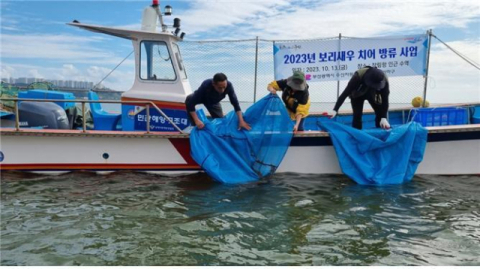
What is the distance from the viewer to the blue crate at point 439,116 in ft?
23.4

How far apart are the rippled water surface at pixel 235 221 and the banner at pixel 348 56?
2793mm

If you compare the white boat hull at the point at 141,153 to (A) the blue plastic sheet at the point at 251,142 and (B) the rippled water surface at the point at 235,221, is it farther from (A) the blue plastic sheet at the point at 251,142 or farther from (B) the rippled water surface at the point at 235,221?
(A) the blue plastic sheet at the point at 251,142

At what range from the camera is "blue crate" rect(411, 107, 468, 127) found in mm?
7125

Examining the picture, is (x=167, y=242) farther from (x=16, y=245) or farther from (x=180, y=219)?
(x=16, y=245)

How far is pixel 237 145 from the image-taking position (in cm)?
627

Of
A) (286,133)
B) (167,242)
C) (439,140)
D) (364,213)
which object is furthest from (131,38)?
(439,140)

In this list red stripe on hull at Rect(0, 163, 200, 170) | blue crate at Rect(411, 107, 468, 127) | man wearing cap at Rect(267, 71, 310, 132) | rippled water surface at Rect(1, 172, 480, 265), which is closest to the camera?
rippled water surface at Rect(1, 172, 480, 265)

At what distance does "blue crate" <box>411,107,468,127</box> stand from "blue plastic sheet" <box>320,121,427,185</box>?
3.71 ft

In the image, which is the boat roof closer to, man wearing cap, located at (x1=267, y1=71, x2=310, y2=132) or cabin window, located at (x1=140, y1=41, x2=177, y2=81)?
cabin window, located at (x1=140, y1=41, x2=177, y2=81)

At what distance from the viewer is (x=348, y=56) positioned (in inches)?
323

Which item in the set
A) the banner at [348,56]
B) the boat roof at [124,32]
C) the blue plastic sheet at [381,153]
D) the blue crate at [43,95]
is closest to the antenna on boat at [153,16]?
the boat roof at [124,32]

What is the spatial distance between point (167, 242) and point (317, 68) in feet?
18.8

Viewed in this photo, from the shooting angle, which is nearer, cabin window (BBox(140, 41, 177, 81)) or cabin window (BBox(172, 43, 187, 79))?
cabin window (BBox(140, 41, 177, 81))

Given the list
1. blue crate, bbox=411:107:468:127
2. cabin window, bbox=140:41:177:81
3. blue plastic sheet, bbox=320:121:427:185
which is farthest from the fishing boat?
blue plastic sheet, bbox=320:121:427:185
